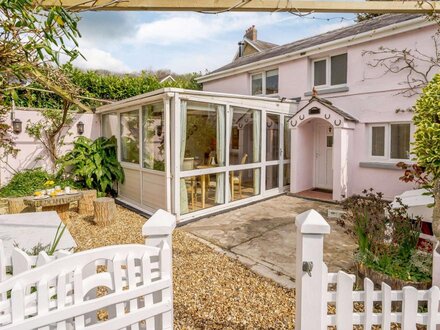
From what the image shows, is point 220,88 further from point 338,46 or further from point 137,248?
point 137,248

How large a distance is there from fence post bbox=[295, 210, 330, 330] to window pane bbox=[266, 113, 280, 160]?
7550mm

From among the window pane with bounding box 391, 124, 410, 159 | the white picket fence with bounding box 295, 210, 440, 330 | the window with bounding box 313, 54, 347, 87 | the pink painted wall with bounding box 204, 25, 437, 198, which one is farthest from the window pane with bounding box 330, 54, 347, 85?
the white picket fence with bounding box 295, 210, 440, 330

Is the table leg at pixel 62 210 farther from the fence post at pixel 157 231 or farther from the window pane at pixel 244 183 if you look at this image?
the fence post at pixel 157 231

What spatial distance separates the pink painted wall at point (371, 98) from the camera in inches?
326

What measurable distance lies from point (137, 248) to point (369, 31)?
9.77 m

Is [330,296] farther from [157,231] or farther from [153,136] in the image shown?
[153,136]

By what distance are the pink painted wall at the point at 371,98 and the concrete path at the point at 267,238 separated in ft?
5.75

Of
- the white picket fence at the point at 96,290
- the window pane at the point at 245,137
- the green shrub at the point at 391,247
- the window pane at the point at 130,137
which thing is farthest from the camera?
the window pane at the point at 130,137

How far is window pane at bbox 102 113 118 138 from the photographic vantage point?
1013 cm

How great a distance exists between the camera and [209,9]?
3174 millimetres

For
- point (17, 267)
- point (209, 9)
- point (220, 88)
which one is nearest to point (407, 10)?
point (209, 9)

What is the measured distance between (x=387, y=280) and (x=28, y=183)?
10.3 metres

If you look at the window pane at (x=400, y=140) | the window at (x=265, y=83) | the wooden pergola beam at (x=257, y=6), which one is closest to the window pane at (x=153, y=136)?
the wooden pergola beam at (x=257, y=6)

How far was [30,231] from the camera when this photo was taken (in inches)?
146
